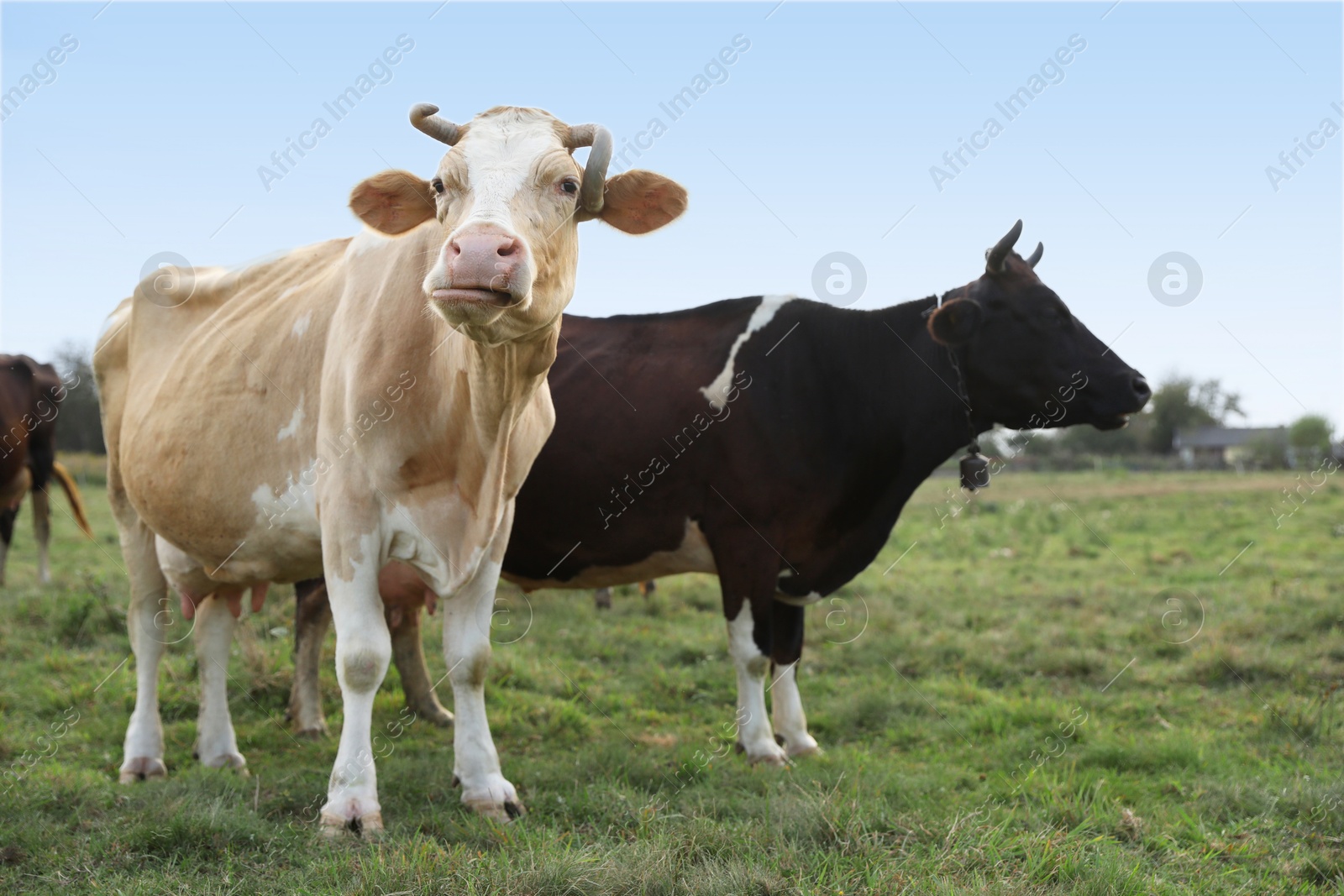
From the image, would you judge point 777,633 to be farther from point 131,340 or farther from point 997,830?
point 131,340

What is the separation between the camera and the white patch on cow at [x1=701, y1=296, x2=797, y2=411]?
587 centimetres

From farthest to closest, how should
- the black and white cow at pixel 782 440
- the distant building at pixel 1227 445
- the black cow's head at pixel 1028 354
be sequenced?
the distant building at pixel 1227 445 → the black cow's head at pixel 1028 354 → the black and white cow at pixel 782 440

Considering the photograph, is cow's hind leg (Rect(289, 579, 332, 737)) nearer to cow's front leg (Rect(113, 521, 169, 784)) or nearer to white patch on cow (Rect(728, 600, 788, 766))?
cow's front leg (Rect(113, 521, 169, 784))

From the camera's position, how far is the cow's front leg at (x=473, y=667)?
176 inches

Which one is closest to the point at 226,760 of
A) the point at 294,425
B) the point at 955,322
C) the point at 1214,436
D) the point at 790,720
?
the point at 294,425

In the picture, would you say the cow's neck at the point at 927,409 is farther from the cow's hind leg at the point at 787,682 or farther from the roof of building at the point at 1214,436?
the roof of building at the point at 1214,436

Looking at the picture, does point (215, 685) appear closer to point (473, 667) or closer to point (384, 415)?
point (473, 667)

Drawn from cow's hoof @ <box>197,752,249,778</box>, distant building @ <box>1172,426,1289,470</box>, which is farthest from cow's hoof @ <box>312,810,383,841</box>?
distant building @ <box>1172,426,1289,470</box>

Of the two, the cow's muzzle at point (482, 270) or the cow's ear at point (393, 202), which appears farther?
the cow's ear at point (393, 202)

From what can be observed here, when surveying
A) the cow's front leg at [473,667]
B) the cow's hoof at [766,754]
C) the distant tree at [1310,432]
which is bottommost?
the cow's front leg at [473,667]

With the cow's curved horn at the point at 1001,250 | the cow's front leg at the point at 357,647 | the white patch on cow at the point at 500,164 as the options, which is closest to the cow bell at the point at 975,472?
the cow's curved horn at the point at 1001,250

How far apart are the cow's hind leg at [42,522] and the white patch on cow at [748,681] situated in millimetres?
8915

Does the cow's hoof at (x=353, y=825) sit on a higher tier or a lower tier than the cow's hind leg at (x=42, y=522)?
higher

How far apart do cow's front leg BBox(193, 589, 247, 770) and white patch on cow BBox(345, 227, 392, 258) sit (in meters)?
1.99
